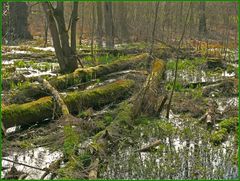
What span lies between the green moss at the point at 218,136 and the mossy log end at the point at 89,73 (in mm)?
4373

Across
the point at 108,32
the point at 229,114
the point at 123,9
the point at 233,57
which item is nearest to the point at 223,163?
the point at 229,114

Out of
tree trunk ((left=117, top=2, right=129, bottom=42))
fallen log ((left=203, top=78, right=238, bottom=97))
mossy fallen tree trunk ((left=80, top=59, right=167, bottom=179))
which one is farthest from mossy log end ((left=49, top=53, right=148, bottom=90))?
tree trunk ((left=117, top=2, right=129, bottom=42))

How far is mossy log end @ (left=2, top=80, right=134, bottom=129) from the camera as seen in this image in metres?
7.22

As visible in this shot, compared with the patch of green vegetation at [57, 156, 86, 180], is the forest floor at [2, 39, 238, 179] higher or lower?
lower

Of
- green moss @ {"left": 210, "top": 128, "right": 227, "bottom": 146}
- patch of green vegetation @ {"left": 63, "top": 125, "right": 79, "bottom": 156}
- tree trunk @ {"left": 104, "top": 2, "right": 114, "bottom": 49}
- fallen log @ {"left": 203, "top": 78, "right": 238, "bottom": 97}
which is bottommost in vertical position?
green moss @ {"left": 210, "top": 128, "right": 227, "bottom": 146}

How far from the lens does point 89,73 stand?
11078mm

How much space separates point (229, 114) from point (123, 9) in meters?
17.5

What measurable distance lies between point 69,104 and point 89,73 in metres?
3.01

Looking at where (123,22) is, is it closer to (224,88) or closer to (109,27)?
(109,27)

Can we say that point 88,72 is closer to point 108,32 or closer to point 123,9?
point 108,32

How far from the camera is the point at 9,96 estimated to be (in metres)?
8.54

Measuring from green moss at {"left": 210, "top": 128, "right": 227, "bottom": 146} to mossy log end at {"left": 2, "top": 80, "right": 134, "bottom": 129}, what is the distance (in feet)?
9.44

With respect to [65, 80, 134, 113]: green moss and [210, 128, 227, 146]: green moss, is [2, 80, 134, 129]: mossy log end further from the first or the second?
[210, 128, 227, 146]: green moss

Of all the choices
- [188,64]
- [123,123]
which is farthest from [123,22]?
[123,123]
